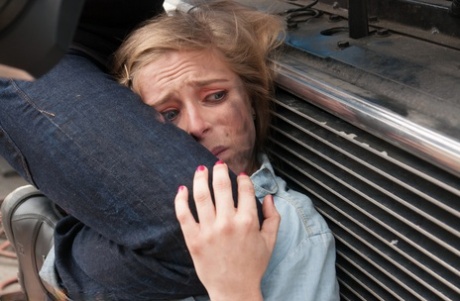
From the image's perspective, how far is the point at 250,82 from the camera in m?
1.36

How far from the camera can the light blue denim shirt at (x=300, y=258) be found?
113cm

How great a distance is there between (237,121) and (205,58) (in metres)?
0.14

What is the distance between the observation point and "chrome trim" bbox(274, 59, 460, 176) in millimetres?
910

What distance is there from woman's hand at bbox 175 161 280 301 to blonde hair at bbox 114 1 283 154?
13.5 inches

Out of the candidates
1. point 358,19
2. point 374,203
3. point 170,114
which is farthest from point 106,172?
point 358,19

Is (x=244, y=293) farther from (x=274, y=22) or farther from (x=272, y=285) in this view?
(x=274, y=22)

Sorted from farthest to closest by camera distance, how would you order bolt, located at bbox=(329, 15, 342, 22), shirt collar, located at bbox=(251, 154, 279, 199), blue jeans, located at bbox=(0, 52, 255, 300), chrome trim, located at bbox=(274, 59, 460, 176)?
bolt, located at bbox=(329, 15, 342, 22) → shirt collar, located at bbox=(251, 154, 279, 199) → blue jeans, located at bbox=(0, 52, 255, 300) → chrome trim, located at bbox=(274, 59, 460, 176)

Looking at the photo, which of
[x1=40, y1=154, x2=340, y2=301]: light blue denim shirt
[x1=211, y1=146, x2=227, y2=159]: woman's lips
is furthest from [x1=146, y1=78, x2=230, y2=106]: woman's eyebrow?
[x1=40, y1=154, x2=340, y2=301]: light blue denim shirt

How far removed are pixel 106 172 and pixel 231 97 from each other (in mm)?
318

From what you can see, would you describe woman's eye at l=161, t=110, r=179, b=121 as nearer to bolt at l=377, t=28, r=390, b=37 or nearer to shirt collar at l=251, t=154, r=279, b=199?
shirt collar at l=251, t=154, r=279, b=199

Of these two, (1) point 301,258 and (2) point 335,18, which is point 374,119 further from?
(2) point 335,18

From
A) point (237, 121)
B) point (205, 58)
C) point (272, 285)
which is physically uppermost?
point (205, 58)

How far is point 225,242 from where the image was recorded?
100 centimetres

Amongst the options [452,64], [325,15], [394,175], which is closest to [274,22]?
[325,15]
